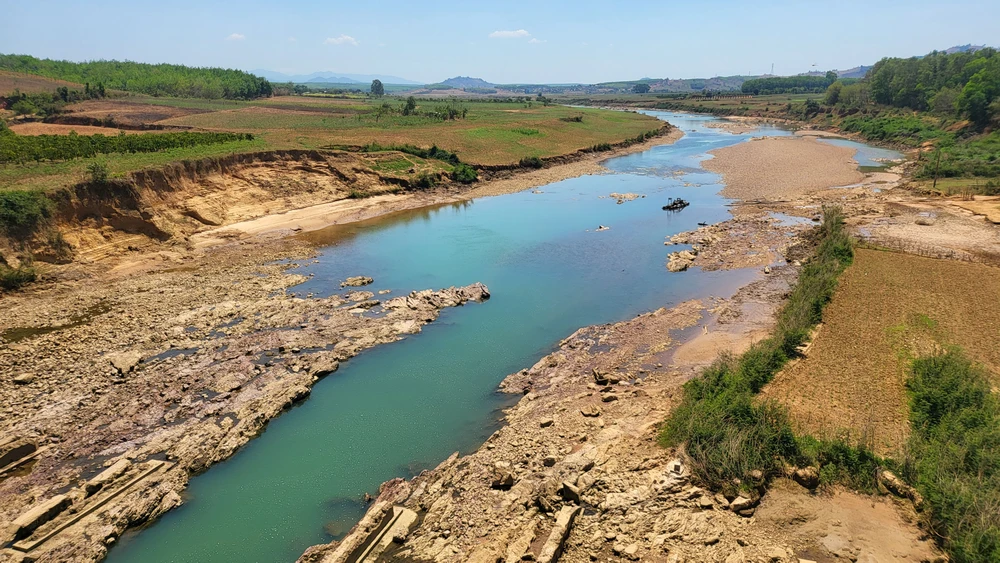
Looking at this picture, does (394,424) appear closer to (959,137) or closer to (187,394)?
(187,394)

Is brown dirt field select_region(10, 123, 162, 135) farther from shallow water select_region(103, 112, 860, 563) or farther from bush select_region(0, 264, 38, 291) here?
shallow water select_region(103, 112, 860, 563)

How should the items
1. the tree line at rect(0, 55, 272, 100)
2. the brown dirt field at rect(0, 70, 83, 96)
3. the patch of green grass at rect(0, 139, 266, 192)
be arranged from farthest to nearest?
the tree line at rect(0, 55, 272, 100)
the brown dirt field at rect(0, 70, 83, 96)
the patch of green grass at rect(0, 139, 266, 192)

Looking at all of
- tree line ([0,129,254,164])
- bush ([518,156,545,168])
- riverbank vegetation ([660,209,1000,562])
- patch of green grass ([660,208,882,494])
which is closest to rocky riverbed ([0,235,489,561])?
patch of green grass ([660,208,882,494])

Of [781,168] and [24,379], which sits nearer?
[24,379]

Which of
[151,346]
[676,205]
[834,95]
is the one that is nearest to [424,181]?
[676,205]

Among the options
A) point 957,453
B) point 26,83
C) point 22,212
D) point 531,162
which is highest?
point 26,83

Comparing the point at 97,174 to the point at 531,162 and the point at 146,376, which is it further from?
the point at 531,162

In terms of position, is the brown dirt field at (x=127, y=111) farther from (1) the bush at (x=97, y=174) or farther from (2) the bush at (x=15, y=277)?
(2) the bush at (x=15, y=277)
